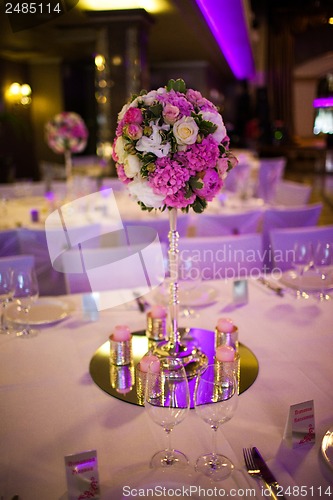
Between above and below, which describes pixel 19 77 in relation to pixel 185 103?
above

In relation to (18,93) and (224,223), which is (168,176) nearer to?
(224,223)

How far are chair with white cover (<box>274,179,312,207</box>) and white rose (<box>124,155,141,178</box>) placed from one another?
3975 millimetres

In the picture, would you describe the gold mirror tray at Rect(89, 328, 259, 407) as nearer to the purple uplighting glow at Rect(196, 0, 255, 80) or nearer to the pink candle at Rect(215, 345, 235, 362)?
the pink candle at Rect(215, 345, 235, 362)

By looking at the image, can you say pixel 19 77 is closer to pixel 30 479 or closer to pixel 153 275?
pixel 153 275

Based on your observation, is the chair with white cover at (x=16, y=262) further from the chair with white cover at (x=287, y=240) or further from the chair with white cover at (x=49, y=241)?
the chair with white cover at (x=287, y=240)

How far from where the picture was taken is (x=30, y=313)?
6.50ft

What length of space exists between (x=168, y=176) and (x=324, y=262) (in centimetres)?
112

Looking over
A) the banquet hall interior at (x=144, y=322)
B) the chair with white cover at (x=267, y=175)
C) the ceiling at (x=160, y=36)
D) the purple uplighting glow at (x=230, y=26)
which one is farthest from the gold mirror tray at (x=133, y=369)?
the chair with white cover at (x=267, y=175)

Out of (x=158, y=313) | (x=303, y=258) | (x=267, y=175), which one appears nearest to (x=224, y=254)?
(x=303, y=258)

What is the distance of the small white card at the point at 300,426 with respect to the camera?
1182 mm

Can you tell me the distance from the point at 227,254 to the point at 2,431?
5.61ft

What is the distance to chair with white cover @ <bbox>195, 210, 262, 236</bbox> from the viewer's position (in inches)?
142

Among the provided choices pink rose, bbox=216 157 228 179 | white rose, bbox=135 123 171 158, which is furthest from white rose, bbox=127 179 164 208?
pink rose, bbox=216 157 228 179

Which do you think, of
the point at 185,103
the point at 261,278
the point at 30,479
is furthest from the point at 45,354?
the point at 261,278
